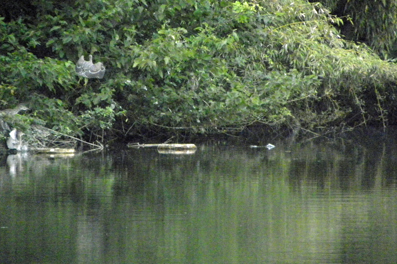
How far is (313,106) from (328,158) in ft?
21.3

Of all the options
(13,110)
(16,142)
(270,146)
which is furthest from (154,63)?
(270,146)

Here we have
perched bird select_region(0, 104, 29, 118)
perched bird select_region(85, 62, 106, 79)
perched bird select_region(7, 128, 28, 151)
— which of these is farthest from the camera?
perched bird select_region(85, 62, 106, 79)

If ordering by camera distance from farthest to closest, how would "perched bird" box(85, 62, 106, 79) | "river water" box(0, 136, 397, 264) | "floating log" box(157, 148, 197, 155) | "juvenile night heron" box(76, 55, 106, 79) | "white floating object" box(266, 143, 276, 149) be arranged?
"white floating object" box(266, 143, 276, 149) → "floating log" box(157, 148, 197, 155) → "perched bird" box(85, 62, 106, 79) → "juvenile night heron" box(76, 55, 106, 79) → "river water" box(0, 136, 397, 264)

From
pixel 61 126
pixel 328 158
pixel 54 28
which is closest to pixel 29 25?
pixel 54 28

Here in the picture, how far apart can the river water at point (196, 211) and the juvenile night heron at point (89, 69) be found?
1.58 meters

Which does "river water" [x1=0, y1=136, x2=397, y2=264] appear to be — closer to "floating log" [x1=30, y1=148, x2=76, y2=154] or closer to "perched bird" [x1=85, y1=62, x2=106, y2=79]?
"floating log" [x1=30, y1=148, x2=76, y2=154]

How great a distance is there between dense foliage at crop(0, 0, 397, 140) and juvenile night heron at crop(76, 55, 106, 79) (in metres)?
0.15

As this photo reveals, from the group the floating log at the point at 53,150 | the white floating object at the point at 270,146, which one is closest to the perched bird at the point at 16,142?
the floating log at the point at 53,150

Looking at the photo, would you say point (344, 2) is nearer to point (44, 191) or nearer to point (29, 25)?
point (29, 25)

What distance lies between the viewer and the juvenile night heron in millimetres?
12352

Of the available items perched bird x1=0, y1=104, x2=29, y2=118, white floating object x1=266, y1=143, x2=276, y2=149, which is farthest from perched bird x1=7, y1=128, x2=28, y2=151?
white floating object x1=266, y1=143, x2=276, y2=149

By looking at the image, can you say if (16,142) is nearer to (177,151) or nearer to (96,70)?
(96,70)

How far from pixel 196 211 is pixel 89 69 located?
20.0 ft

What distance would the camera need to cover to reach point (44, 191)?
780 cm
